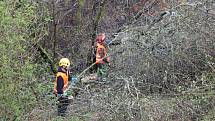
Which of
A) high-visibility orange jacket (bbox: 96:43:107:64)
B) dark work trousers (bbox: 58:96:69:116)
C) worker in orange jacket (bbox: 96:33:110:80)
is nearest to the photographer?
dark work trousers (bbox: 58:96:69:116)

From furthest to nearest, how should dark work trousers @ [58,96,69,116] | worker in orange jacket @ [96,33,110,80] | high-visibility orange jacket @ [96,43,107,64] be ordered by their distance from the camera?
high-visibility orange jacket @ [96,43,107,64]
worker in orange jacket @ [96,33,110,80]
dark work trousers @ [58,96,69,116]

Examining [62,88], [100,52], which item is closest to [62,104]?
[62,88]

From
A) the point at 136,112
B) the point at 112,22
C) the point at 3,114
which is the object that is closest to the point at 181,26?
the point at 136,112

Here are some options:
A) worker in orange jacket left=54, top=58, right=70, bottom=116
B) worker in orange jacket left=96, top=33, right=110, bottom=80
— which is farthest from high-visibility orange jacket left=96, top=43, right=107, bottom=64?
worker in orange jacket left=54, top=58, right=70, bottom=116

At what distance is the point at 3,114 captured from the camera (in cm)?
820

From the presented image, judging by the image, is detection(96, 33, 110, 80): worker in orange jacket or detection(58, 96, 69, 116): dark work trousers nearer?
detection(58, 96, 69, 116): dark work trousers

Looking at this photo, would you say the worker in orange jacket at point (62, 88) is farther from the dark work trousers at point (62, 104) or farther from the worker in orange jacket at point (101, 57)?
the worker in orange jacket at point (101, 57)

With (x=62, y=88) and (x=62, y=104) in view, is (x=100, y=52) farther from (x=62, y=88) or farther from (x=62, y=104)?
(x=62, y=104)

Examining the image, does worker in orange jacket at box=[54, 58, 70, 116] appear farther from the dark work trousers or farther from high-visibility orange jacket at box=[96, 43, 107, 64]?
high-visibility orange jacket at box=[96, 43, 107, 64]

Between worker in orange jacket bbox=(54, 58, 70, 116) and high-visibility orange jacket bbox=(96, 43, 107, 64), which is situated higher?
high-visibility orange jacket bbox=(96, 43, 107, 64)

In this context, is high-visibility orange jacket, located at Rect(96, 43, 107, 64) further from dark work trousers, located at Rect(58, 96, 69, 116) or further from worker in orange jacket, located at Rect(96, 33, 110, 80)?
dark work trousers, located at Rect(58, 96, 69, 116)

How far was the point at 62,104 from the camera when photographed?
8.68 meters

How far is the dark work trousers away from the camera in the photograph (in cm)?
862

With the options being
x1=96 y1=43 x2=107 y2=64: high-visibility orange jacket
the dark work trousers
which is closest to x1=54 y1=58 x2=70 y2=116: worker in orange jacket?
the dark work trousers
